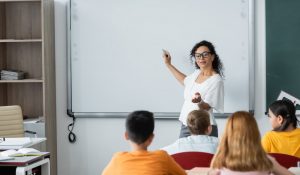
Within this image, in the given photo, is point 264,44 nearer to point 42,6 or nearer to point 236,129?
point 42,6

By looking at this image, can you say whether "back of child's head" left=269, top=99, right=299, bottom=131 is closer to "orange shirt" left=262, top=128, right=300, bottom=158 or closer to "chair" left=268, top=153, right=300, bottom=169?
"orange shirt" left=262, top=128, right=300, bottom=158

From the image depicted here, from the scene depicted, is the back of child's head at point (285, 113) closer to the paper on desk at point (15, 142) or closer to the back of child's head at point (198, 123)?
the back of child's head at point (198, 123)

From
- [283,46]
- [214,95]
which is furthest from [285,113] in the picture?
[283,46]

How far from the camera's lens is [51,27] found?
602 centimetres

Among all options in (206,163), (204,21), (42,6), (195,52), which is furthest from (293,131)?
(42,6)

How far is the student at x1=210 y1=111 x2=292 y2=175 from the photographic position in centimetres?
272

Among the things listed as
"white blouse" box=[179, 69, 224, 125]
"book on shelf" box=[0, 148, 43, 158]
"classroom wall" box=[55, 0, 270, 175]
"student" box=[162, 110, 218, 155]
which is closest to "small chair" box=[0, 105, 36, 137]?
"classroom wall" box=[55, 0, 270, 175]

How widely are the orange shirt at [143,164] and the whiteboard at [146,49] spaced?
2.94 m

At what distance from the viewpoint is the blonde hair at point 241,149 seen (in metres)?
2.72

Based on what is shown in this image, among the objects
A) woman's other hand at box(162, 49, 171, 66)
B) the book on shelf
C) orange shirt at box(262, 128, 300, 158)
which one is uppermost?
woman's other hand at box(162, 49, 171, 66)

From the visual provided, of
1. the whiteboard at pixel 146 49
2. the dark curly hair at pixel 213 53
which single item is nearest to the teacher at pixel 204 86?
the dark curly hair at pixel 213 53

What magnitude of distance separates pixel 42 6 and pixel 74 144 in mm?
1593

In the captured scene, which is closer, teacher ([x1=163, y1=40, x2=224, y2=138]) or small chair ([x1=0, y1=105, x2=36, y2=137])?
teacher ([x1=163, y1=40, x2=224, y2=138])

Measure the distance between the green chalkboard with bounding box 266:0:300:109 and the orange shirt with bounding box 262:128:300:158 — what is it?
6.01 ft
